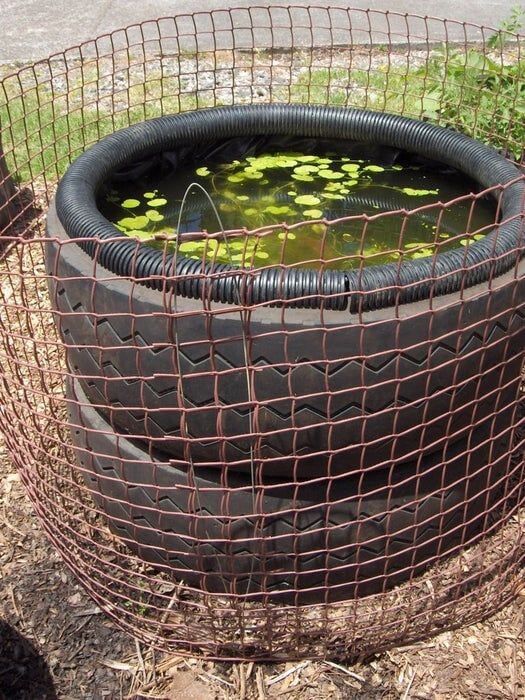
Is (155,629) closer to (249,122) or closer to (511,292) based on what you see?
(511,292)

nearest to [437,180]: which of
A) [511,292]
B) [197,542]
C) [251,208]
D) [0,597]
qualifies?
[251,208]

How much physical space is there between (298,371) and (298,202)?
1.34 metres

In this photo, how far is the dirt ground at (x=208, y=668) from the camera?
2.06 m

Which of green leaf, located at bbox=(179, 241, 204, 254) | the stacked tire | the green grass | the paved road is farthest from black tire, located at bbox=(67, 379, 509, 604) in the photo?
the paved road

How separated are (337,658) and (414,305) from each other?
984 millimetres

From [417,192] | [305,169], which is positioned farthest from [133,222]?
[417,192]

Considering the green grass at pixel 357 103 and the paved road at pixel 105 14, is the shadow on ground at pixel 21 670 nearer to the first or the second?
the green grass at pixel 357 103

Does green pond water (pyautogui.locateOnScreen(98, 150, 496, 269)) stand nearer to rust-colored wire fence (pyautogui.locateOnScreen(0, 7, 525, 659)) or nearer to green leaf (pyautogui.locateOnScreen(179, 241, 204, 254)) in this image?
green leaf (pyautogui.locateOnScreen(179, 241, 204, 254))

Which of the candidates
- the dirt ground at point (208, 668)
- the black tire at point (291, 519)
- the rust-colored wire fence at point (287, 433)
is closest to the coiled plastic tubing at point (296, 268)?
the rust-colored wire fence at point (287, 433)

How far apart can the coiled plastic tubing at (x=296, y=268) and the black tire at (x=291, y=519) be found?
42 cm

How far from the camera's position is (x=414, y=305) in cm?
186

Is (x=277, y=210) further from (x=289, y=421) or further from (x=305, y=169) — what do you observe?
(x=289, y=421)

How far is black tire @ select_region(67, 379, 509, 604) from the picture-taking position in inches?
78.9

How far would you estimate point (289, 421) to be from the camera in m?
1.84
